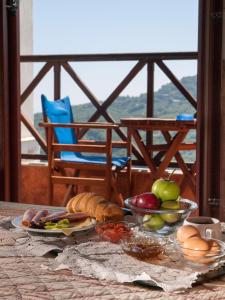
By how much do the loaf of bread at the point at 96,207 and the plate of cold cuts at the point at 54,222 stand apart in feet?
0.07

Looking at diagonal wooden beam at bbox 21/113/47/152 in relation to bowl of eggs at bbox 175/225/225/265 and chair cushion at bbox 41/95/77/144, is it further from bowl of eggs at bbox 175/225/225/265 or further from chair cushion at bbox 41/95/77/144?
bowl of eggs at bbox 175/225/225/265

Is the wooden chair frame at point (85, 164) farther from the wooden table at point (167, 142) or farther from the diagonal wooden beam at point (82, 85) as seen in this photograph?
the diagonal wooden beam at point (82, 85)

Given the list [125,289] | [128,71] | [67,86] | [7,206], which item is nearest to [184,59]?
[128,71]

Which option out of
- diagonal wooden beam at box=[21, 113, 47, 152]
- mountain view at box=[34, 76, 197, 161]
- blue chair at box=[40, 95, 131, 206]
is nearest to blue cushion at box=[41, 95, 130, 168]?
blue chair at box=[40, 95, 131, 206]

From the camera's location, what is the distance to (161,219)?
134 centimetres

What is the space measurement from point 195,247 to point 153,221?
0.25 m

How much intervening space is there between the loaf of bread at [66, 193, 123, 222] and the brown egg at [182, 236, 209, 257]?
1.15 ft

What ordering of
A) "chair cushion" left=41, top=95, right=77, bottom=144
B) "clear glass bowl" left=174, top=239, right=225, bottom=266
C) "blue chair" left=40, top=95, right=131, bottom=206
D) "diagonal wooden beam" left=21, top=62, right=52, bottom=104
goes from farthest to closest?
1. "diagonal wooden beam" left=21, top=62, right=52, bottom=104
2. "chair cushion" left=41, top=95, right=77, bottom=144
3. "blue chair" left=40, top=95, right=131, bottom=206
4. "clear glass bowl" left=174, top=239, right=225, bottom=266

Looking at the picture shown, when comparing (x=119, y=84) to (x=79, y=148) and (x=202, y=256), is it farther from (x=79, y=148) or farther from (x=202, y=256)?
(x=202, y=256)

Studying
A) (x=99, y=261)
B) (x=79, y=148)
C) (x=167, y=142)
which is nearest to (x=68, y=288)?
(x=99, y=261)

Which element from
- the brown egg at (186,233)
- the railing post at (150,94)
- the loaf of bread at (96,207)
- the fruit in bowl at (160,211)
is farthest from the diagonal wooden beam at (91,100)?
the brown egg at (186,233)

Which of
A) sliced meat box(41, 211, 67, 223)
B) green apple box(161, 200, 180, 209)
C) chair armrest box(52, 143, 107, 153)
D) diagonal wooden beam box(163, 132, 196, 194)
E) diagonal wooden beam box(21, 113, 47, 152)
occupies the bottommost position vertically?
diagonal wooden beam box(163, 132, 196, 194)

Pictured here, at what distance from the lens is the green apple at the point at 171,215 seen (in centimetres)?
133

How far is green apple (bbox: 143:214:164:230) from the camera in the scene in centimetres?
134
